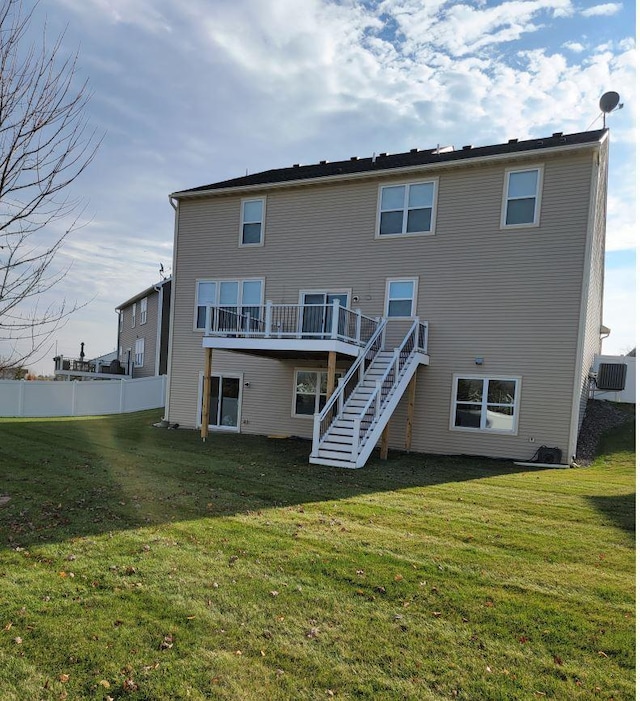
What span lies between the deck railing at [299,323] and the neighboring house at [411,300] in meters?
0.06

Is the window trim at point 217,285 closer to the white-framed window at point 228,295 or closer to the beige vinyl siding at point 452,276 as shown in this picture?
the white-framed window at point 228,295

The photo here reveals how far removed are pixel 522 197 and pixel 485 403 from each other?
5549mm

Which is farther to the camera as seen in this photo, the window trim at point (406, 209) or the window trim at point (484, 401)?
the window trim at point (406, 209)

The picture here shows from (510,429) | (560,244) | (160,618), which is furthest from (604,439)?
(160,618)

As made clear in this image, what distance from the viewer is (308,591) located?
4465 millimetres

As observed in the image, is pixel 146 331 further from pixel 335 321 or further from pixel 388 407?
pixel 388 407

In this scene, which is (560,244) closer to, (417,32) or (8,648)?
(417,32)

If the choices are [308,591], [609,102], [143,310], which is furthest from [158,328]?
[308,591]

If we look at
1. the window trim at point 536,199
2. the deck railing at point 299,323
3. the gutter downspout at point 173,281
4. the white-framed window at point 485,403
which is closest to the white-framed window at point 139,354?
the gutter downspout at point 173,281

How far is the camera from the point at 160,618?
3.91 metres

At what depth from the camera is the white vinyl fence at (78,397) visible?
20.9 m

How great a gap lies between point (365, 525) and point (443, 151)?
13159 millimetres

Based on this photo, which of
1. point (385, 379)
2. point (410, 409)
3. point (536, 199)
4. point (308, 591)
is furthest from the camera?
point (410, 409)

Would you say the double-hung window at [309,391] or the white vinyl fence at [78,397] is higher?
the double-hung window at [309,391]
